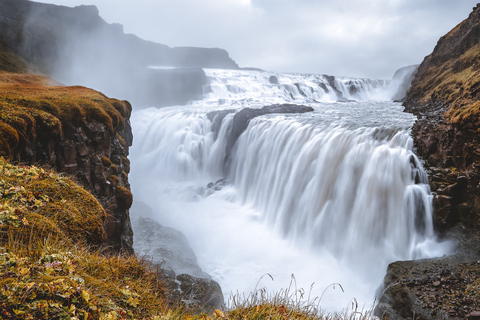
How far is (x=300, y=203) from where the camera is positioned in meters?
13.9

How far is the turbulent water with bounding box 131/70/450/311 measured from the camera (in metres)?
10.3

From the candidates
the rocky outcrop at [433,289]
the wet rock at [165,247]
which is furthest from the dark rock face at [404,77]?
the wet rock at [165,247]

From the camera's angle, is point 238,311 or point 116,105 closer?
point 238,311

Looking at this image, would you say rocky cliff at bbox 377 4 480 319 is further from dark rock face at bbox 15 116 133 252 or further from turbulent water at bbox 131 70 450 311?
→ dark rock face at bbox 15 116 133 252

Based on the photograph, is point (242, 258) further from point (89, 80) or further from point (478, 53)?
point (89, 80)

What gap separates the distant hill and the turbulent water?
2806cm

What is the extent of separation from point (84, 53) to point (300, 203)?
70.8 meters

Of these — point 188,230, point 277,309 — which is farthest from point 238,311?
point 188,230

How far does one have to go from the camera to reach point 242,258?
12.4m

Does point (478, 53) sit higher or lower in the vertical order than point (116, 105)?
higher

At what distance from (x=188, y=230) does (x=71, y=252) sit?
12.3 m

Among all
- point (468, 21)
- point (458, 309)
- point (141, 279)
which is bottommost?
point (458, 309)

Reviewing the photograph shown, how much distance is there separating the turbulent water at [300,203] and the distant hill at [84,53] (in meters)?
28.1

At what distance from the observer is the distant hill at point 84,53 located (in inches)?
1937
